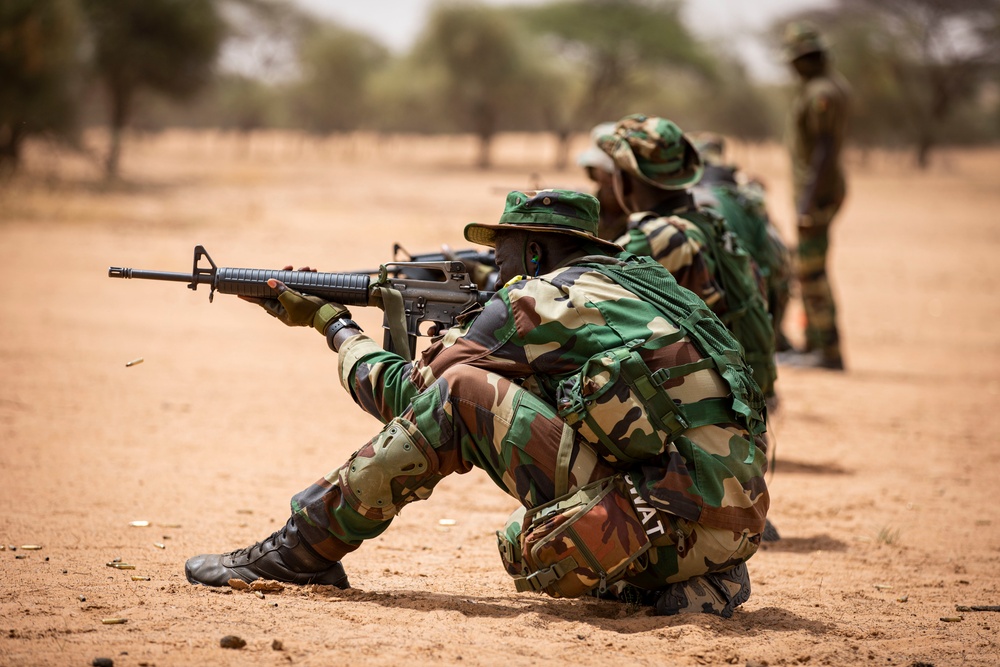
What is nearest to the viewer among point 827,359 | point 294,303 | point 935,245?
point 294,303

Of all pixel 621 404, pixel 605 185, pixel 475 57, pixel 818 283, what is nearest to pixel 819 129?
pixel 818 283

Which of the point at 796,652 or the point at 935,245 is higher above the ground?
the point at 935,245

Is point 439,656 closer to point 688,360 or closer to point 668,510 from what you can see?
point 668,510

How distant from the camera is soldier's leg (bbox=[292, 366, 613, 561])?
3645mm

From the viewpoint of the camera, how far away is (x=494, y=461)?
3.75 m

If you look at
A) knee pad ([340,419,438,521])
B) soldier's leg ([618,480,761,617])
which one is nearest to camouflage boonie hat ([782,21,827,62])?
soldier's leg ([618,480,761,617])

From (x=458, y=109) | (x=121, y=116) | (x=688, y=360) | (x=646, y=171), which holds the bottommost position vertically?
(x=688, y=360)

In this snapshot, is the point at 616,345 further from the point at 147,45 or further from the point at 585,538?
the point at 147,45

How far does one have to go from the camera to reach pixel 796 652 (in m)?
3.56

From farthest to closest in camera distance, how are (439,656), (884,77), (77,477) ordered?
(884,77) < (77,477) < (439,656)

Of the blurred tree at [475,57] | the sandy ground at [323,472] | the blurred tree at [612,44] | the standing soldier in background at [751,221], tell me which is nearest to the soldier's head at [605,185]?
the standing soldier in background at [751,221]

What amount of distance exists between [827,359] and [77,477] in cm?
685

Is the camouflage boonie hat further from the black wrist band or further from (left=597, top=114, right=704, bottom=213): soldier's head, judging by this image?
the black wrist band

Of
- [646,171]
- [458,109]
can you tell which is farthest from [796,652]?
[458,109]
